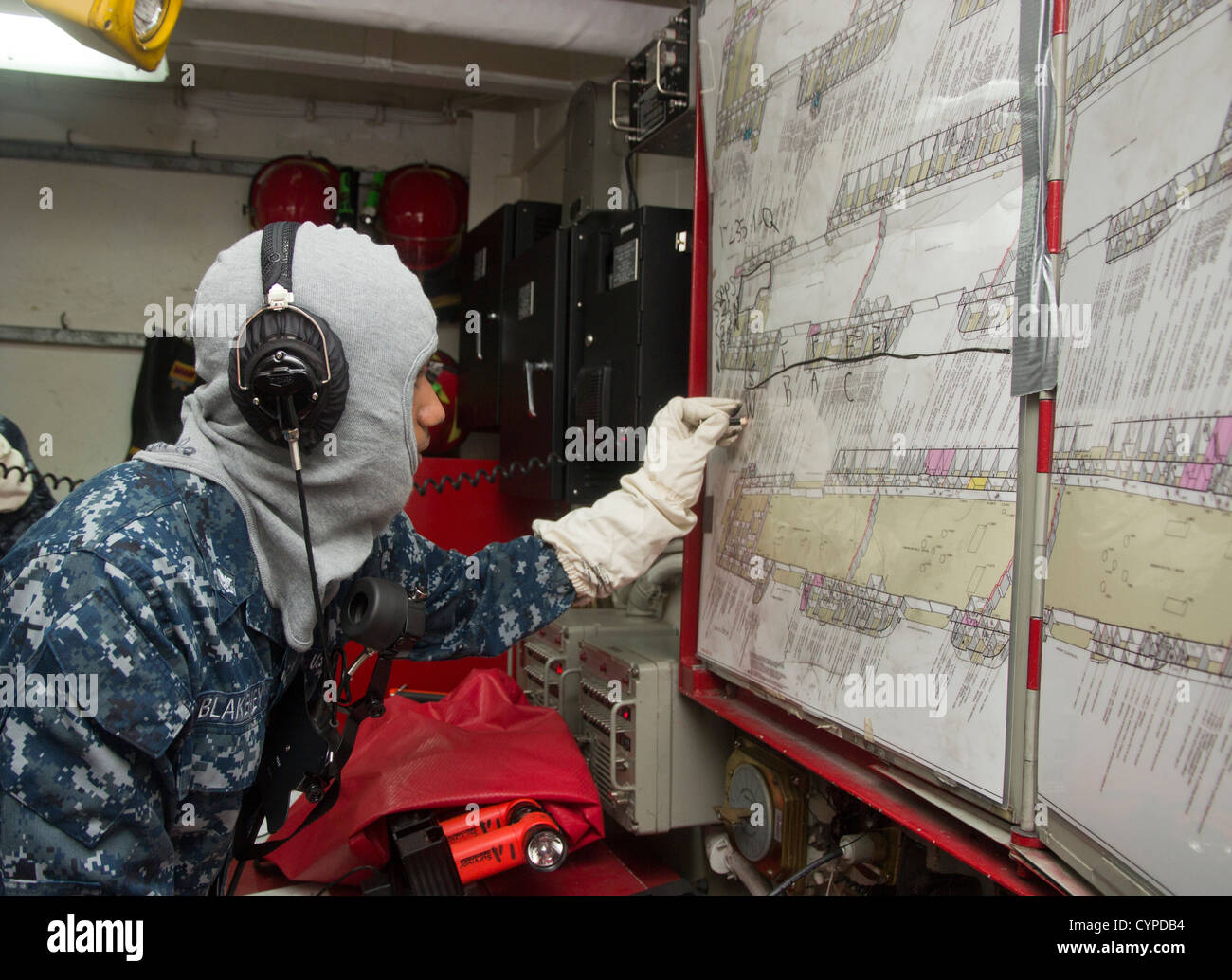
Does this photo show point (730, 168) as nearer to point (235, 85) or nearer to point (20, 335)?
point (235, 85)

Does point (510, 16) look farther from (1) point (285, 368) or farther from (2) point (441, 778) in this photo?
(2) point (441, 778)

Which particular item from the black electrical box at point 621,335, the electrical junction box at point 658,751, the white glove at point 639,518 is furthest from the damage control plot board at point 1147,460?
the black electrical box at point 621,335

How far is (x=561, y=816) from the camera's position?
1668 mm

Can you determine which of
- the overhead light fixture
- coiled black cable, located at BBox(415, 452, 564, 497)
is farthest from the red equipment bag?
the overhead light fixture

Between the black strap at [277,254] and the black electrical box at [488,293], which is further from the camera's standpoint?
the black electrical box at [488,293]

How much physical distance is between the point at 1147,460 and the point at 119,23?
6.22ft

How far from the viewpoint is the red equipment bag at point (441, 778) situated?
163 centimetres

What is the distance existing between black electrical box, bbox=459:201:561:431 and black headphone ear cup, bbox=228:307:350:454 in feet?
6.53

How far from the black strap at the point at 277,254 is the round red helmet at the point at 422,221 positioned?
2.79 meters

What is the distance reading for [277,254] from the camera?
3.67 ft

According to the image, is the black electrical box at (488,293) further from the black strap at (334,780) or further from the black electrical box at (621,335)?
the black strap at (334,780)

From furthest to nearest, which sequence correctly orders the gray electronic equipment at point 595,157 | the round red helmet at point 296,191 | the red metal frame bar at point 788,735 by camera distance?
the round red helmet at point 296,191 → the gray electronic equipment at point 595,157 → the red metal frame bar at point 788,735

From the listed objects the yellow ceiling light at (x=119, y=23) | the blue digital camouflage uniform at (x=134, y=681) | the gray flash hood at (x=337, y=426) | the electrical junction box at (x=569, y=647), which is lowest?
the electrical junction box at (x=569, y=647)
